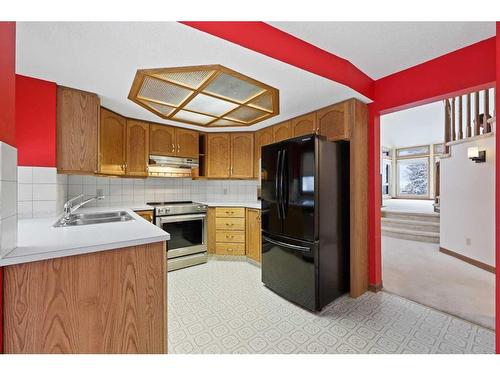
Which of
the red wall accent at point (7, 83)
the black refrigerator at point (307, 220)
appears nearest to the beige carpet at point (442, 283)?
the black refrigerator at point (307, 220)

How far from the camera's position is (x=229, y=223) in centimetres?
350

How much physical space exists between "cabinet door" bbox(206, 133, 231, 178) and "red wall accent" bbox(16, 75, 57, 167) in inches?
82.9

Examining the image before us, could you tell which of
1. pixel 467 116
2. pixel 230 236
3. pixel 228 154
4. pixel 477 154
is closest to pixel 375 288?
pixel 230 236

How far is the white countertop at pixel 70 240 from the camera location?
1.01 meters

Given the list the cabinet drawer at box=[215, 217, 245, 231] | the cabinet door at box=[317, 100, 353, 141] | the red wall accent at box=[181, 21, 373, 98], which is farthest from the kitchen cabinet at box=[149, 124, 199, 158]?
the red wall accent at box=[181, 21, 373, 98]

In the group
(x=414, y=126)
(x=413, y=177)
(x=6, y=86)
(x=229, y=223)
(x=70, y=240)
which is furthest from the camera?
(x=413, y=177)

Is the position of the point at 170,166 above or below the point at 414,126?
below

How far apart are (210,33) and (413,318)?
9.14 ft

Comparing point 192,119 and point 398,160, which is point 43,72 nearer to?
point 192,119

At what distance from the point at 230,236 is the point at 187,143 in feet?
5.41

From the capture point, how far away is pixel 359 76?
7.40 feet

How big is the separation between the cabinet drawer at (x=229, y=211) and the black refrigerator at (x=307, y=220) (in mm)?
919

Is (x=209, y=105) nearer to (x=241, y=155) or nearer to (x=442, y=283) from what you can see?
(x=241, y=155)

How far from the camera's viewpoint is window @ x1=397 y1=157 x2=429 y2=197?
8.71 metres
